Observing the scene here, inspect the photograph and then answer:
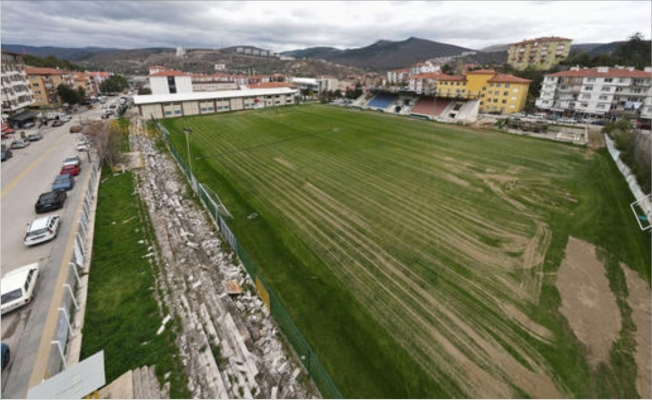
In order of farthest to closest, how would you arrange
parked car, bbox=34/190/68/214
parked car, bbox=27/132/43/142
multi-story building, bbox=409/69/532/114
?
1. multi-story building, bbox=409/69/532/114
2. parked car, bbox=27/132/43/142
3. parked car, bbox=34/190/68/214

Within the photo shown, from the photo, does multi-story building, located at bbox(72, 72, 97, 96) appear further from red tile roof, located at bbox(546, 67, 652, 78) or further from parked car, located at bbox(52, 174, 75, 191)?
red tile roof, located at bbox(546, 67, 652, 78)

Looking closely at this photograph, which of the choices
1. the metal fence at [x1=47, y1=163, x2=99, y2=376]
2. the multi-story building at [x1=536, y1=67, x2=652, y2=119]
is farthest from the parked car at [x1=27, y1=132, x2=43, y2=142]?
the multi-story building at [x1=536, y1=67, x2=652, y2=119]

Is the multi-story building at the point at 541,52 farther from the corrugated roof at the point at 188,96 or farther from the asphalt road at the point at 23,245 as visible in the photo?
the asphalt road at the point at 23,245

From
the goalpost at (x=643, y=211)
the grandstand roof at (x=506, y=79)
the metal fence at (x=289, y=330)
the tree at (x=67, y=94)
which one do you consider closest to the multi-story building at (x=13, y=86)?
the tree at (x=67, y=94)

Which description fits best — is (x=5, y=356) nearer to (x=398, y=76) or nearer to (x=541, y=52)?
(x=541, y=52)

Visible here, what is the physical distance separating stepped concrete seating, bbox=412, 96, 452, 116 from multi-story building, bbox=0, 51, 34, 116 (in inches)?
2618

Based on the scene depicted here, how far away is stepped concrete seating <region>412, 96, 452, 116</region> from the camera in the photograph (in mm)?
55844

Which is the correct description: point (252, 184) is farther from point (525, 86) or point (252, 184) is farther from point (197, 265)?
point (525, 86)

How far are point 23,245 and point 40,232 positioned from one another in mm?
1148

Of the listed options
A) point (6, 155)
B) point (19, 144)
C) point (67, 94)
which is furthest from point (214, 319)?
point (67, 94)

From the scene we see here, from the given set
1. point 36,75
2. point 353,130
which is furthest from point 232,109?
point 36,75

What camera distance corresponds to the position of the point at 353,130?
135ft

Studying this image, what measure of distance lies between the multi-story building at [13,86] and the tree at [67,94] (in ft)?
28.4

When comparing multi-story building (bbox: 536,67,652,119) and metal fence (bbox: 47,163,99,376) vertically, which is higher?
multi-story building (bbox: 536,67,652,119)
